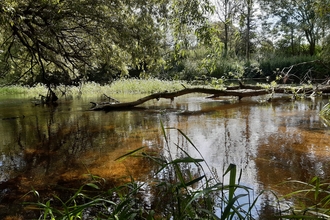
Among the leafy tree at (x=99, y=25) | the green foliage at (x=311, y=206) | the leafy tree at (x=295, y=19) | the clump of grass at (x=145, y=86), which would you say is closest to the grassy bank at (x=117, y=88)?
the clump of grass at (x=145, y=86)

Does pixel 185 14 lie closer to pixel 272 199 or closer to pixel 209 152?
pixel 209 152

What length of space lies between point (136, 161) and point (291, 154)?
1971mm

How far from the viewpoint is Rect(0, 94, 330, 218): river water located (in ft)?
10.0

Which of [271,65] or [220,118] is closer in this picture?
[220,118]

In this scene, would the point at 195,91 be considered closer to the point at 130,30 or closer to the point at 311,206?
the point at 130,30

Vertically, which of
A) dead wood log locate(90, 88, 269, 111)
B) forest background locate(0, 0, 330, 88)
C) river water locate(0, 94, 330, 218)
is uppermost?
forest background locate(0, 0, 330, 88)

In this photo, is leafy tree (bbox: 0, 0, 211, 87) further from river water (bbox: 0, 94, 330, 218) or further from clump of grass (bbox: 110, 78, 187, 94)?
clump of grass (bbox: 110, 78, 187, 94)

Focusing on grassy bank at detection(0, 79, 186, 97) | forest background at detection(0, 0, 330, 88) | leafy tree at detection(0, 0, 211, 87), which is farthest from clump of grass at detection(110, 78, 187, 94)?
leafy tree at detection(0, 0, 211, 87)

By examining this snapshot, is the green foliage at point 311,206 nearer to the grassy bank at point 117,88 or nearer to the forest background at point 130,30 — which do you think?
the forest background at point 130,30

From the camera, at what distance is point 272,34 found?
29750 mm

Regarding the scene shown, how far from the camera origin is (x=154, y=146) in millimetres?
4422

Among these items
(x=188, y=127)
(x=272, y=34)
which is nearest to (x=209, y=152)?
(x=188, y=127)

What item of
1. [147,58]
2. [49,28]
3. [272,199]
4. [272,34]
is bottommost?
[272,199]

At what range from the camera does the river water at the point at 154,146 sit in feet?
10.0
